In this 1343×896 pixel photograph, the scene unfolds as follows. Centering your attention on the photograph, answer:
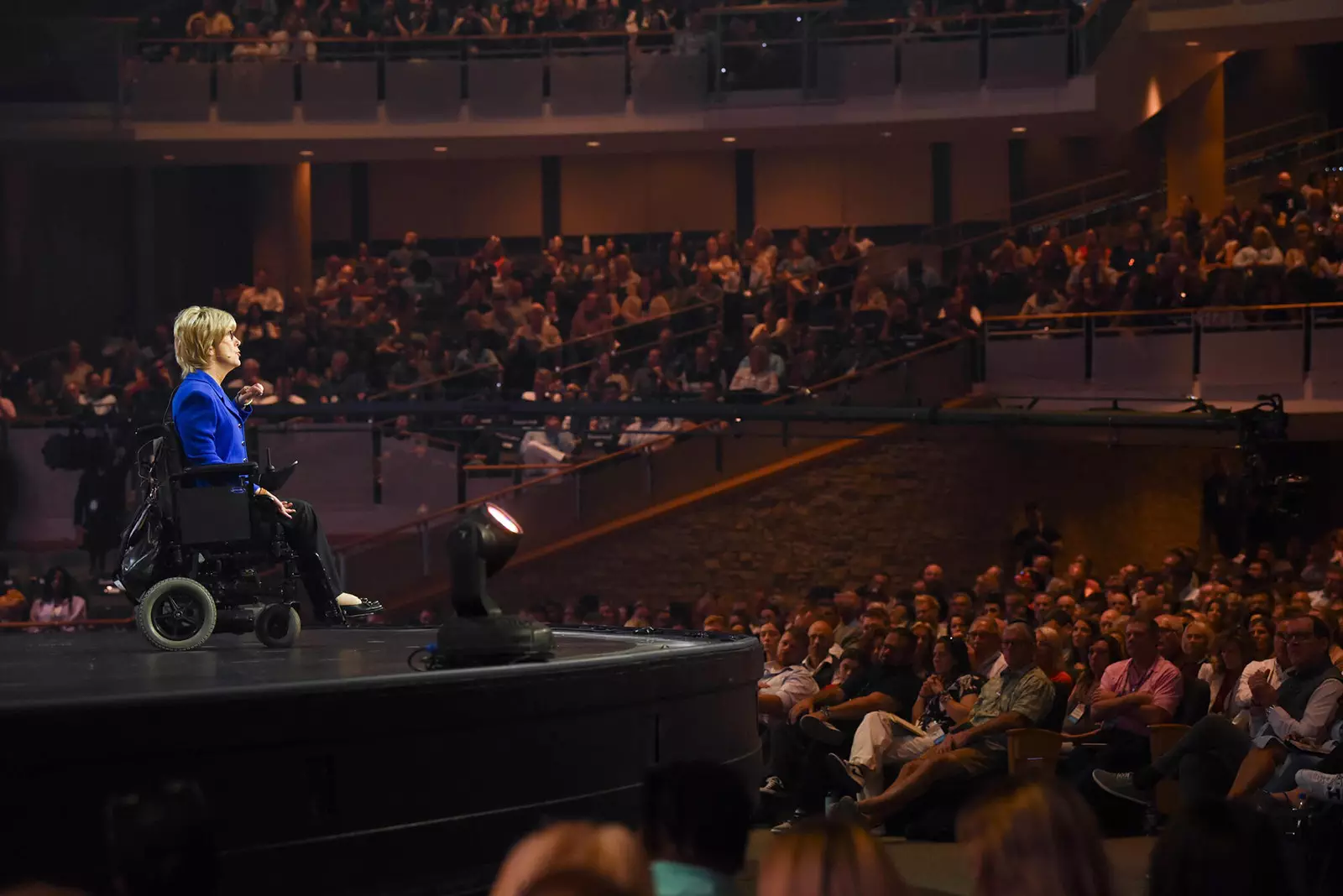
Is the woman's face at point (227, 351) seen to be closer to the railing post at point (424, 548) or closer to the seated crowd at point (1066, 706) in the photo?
the seated crowd at point (1066, 706)

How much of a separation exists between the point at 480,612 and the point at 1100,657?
12.1 ft

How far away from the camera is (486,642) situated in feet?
17.8

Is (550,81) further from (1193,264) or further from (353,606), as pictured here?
(353,606)

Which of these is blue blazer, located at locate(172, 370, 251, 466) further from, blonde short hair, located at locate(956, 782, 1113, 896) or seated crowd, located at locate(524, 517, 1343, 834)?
blonde short hair, located at locate(956, 782, 1113, 896)

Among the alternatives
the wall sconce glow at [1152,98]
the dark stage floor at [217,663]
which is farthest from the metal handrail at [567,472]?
the dark stage floor at [217,663]

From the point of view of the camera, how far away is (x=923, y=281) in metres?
16.9

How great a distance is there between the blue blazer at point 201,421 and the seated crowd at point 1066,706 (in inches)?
107

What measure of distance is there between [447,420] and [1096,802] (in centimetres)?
926

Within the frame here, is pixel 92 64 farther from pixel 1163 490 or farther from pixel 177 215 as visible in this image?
pixel 1163 490

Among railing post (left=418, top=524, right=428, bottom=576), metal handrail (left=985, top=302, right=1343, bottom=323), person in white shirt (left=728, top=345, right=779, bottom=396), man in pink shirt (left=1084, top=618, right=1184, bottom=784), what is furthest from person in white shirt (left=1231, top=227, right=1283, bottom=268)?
man in pink shirt (left=1084, top=618, right=1184, bottom=784)

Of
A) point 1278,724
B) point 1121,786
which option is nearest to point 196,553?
point 1121,786

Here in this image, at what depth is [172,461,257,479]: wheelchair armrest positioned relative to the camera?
605cm

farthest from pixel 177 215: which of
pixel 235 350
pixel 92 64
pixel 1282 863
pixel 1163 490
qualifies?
pixel 1282 863

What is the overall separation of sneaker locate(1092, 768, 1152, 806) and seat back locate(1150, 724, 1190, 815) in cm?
8
